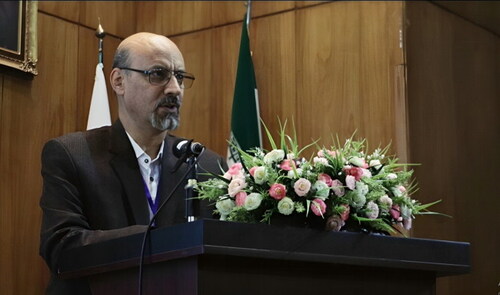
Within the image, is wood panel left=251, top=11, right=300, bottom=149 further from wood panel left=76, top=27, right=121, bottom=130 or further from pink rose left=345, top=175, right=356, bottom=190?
pink rose left=345, top=175, right=356, bottom=190

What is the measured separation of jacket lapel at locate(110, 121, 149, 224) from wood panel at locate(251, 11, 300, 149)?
1.82m

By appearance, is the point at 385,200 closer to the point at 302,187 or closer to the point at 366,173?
the point at 366,173

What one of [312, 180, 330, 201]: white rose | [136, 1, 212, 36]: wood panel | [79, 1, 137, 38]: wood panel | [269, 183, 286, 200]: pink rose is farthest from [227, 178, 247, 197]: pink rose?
[136, 1, 212, 36]: wood panel

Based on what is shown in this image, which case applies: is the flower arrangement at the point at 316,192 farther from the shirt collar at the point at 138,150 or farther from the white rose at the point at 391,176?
the shirt collar at the point at 138,150

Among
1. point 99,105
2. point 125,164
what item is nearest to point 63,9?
point 99,105

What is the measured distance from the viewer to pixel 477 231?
18.0 ft

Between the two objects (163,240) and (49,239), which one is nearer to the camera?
(163,240)

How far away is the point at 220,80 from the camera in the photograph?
20.1 ft

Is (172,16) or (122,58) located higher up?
(172,16)

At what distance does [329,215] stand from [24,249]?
2673 mm

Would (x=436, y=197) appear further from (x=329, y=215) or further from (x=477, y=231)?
(x=329, y=215)

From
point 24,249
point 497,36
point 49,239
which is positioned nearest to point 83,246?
point 49,239

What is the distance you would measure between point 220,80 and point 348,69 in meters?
1.01

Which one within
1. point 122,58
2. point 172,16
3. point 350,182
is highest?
point 172,16
